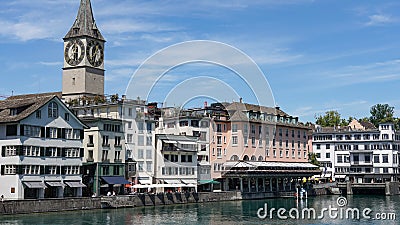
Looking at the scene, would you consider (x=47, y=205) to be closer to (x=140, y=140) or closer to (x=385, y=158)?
(x=140, y=140)

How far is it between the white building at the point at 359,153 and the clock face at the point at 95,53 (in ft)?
179

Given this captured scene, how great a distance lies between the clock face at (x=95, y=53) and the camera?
118 m

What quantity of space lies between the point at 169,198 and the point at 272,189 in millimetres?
33111

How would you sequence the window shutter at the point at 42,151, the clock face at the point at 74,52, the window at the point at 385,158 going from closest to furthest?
the window shutter at the point at 42,151, the clock face at the point at 74,52, the window at the point at 385,158

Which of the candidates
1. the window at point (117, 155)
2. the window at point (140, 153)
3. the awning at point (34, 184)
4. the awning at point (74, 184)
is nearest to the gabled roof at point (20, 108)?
the awning at point (34, 184)

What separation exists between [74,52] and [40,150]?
47668mm

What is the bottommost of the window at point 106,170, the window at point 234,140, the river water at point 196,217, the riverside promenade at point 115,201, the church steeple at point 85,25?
the river water at point 196,217

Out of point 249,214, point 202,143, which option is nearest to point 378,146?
point 202,143

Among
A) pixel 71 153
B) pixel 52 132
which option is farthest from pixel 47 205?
pixel 71 153

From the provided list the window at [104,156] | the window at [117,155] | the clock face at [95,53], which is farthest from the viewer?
the clock face at [95,53]

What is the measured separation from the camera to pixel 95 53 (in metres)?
119

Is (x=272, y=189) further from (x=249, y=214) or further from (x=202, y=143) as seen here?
(x=249, y=214)

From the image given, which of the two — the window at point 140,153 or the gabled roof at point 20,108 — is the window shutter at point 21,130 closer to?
the gabled roof at point 20,108

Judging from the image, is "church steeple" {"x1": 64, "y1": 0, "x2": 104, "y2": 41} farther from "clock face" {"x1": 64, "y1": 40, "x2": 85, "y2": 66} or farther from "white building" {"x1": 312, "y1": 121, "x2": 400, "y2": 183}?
"white building" {"x1": 312, "y1": 121, "x2": 400, "y2": 183}
